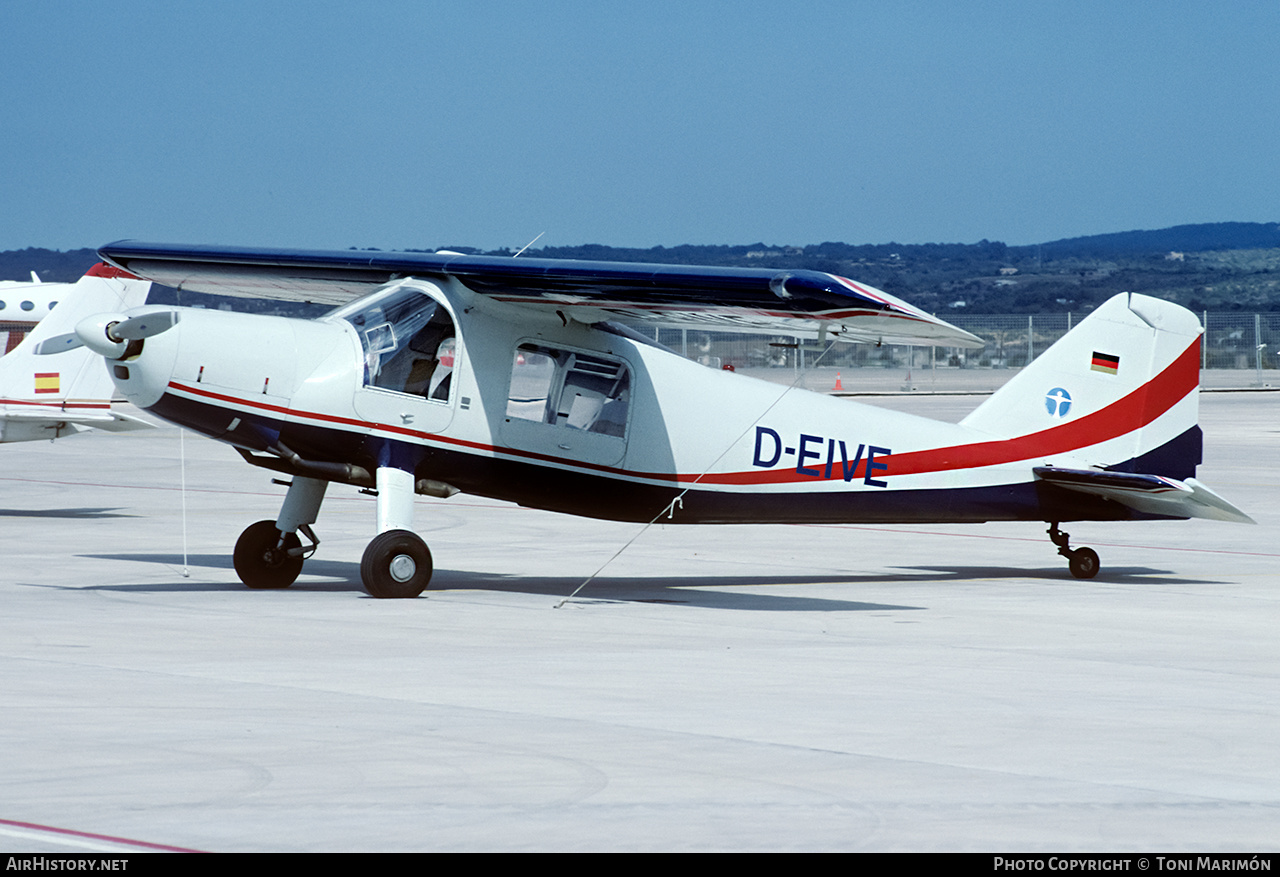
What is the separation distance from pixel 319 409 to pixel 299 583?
2.08m

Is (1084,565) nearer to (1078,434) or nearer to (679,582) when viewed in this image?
(1078,434)

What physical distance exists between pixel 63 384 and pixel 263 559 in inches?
299

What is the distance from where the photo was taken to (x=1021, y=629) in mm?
11008

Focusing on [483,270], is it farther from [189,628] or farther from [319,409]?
[189,628]

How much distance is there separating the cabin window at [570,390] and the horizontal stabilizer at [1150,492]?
3.92 meters

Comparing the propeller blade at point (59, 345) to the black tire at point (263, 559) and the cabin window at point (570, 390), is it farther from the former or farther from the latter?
the cabin window at point (570, 390)

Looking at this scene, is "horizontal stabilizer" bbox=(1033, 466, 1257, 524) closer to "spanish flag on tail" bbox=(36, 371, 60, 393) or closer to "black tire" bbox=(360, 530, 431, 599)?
"black tire" bbox=(360, 530, 431, 599)

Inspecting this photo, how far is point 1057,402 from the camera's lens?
47.5 feet

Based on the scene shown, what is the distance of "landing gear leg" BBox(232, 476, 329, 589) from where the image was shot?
507 inches

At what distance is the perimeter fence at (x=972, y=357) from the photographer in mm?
61938

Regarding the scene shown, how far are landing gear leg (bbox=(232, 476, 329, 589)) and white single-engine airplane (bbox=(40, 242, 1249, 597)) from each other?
2 centimetres

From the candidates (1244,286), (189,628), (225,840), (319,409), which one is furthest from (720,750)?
(1244,286)

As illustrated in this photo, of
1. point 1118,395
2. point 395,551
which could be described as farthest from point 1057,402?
point 395,551

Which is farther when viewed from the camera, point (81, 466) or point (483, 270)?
point (81, 466)
